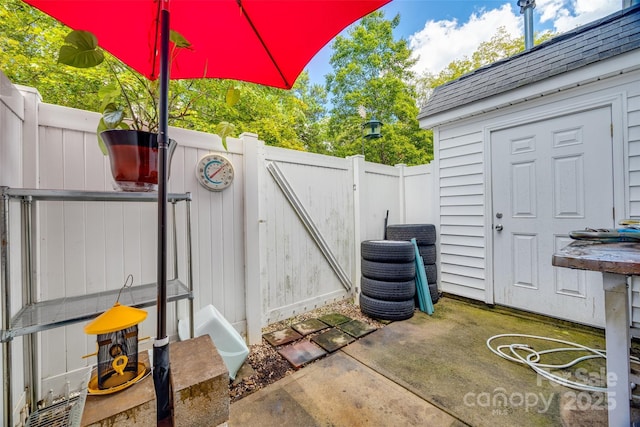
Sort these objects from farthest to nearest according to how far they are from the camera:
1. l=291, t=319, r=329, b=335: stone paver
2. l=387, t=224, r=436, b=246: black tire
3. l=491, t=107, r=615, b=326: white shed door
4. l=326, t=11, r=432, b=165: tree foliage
A: l=326, t=11, r=432, b=165: tree foliage, l=387, t=224, r=436, b=246: black tire, l=291, t=319, r=329, b=335: stone paver, l=491, t=107, r=615, b=326: white shed door

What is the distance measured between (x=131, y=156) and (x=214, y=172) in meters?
0.90

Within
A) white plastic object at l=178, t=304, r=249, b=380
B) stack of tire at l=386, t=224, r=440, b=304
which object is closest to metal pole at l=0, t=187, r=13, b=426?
white plastic object at l=178, t=304, r=249, b=380

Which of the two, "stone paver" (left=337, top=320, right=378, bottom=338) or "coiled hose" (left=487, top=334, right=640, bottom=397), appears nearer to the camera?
"coiled hose" (left=487, top=334, right=640, bottom=397)

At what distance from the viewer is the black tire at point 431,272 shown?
312 cm

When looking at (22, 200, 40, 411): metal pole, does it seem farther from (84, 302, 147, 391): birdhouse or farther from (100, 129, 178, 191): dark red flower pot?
(84, 302, 147, 391): birdhouse

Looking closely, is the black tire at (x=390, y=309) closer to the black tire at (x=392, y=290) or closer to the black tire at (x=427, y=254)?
the black tire at (x=392, y=290)

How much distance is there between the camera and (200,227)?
2.06m

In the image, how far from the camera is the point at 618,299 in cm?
114

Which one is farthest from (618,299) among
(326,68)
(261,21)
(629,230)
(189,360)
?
(326,68)

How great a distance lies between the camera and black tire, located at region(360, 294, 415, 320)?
2.67 meters

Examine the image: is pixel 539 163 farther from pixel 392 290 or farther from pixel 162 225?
pixel 162 225

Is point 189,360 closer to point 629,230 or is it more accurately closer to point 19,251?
point 19,251

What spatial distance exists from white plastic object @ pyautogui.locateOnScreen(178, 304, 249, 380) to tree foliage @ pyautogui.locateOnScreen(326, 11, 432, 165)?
6332mm

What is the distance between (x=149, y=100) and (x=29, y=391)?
1790 mm
